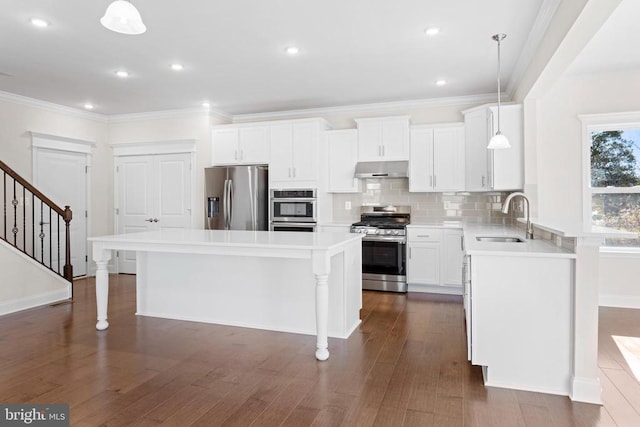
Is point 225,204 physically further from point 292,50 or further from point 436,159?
point 436,159

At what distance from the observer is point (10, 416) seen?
2178mm

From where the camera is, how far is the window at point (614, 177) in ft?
14.4

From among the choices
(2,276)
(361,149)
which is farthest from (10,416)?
(361,149)

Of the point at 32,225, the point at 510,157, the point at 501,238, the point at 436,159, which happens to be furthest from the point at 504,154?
the point at 32,225

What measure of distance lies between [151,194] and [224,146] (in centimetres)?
149

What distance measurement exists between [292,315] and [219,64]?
268cm

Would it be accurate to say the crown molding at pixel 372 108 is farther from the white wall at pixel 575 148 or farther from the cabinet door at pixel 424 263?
the cabinet door at pixel 424 263

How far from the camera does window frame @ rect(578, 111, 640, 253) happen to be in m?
4.35

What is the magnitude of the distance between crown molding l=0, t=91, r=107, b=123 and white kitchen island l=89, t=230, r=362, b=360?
10.2 ft

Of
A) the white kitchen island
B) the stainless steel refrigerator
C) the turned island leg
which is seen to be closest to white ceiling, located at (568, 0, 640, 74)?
the white kitchen island

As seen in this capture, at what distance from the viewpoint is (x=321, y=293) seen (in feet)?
9.70

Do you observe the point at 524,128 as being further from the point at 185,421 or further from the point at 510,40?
the point at 185,421

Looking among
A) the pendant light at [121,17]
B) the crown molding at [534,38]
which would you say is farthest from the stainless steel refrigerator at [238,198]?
the pendant light at [121,17]

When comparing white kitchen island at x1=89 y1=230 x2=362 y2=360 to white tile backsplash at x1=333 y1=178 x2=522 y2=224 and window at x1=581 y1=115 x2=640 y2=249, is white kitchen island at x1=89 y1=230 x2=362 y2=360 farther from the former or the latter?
window at x1=581 y1=115 x2=640 y2=249
